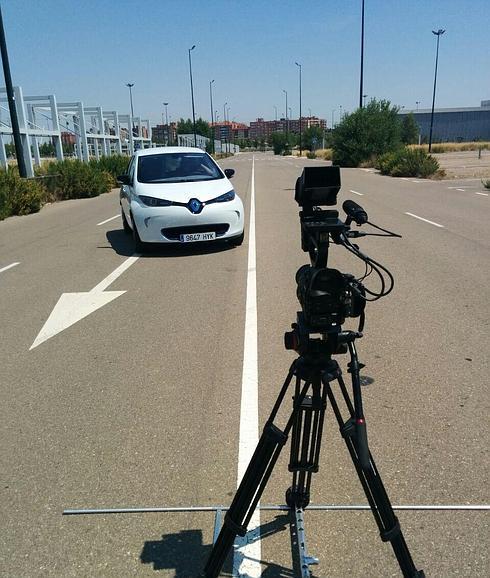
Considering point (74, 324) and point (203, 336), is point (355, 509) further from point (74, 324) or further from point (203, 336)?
point (74, 324)

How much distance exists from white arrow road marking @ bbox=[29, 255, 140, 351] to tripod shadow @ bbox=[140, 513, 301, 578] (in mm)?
3154

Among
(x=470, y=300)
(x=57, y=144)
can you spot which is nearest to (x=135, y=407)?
(x=470, y=300)

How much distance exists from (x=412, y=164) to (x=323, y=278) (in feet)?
98.0

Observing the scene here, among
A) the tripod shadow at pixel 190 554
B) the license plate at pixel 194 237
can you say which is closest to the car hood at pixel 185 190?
the license plate at pixel 194 237

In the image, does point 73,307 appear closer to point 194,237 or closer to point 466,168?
point 194,237

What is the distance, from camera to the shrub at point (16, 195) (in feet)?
52.3

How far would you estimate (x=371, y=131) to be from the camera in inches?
1736

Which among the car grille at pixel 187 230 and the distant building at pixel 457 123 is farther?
the distant building at pixel 457 123

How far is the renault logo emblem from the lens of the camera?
8.73 metres

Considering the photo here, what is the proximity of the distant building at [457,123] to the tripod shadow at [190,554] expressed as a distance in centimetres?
13517

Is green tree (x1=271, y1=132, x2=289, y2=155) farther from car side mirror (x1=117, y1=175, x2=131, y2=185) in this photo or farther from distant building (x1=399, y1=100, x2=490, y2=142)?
→ car side mirror (x1=117, y1=175, x2=131, y2=185)

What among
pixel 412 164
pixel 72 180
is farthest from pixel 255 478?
pixel 412 164

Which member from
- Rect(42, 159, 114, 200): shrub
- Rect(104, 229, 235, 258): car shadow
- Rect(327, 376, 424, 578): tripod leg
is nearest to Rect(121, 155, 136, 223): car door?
Rect(104, 229, 235, 258): car shadow

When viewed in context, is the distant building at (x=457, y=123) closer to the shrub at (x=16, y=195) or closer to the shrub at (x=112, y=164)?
the shrub at (x=112, y=164)
